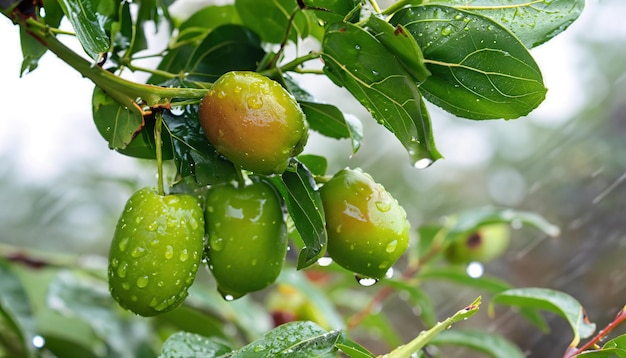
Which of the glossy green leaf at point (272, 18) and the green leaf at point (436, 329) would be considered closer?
the green leaf at point (436, 329)

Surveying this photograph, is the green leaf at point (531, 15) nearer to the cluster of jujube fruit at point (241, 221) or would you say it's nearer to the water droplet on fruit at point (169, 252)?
the cluster of jujube fruit at point (241, 221)

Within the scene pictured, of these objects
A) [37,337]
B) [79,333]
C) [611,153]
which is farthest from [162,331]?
[611,153]

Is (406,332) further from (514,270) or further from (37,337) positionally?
(37,337)

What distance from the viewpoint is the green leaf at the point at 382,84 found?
19.2 inches

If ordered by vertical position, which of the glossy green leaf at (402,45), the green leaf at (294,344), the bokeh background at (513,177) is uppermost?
the glossy green leaf at (402,45)

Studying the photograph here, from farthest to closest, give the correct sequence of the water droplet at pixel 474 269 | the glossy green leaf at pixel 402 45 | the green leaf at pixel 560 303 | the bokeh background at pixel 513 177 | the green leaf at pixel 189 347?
the bokeh background at pixel 513 177
the water droplet at pixel 474 269
the green leaf at pixel 560 303
the green leaf at pixel 189 347
the glossy green leaf at pixel 402 45

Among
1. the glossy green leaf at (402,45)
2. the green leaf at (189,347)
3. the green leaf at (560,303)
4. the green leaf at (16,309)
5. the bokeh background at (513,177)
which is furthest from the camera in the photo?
the bokeh background at (513,177)

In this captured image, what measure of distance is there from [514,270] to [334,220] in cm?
211

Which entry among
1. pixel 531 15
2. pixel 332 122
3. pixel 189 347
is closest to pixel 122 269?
pixel 189 347

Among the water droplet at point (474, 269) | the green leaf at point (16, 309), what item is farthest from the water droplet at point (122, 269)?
the water droplet at point (474, 269)

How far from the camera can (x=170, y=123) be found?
55cm

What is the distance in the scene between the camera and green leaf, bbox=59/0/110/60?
0.50 meters

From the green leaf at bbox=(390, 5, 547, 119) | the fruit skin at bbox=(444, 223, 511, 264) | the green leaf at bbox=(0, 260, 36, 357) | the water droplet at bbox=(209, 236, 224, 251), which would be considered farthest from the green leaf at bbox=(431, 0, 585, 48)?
the fruit skin at bbox=(444, 223, 511, 264)

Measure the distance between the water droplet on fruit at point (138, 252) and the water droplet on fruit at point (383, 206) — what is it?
0.20 m
